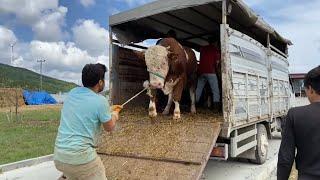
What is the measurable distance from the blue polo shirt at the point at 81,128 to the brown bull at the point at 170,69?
3.19m

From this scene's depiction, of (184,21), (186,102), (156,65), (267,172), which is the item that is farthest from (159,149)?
(184,21)

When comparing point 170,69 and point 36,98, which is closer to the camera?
point 170,69

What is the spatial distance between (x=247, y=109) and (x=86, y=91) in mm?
4320

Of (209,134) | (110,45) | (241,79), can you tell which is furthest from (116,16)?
(209,134)

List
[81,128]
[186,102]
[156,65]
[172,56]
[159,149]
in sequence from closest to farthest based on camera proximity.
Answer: [81,128]
[159,149]
[156,65]
[172,56]
[186,102]

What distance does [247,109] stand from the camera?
25.5 ft

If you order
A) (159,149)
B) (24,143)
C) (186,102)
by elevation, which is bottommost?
(24,143)

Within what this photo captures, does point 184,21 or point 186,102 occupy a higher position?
point 184,21

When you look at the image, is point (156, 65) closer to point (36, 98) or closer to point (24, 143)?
point (24, 143)

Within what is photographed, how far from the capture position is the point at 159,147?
6262mm

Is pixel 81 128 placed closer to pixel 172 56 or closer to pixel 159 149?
pixel 159 149

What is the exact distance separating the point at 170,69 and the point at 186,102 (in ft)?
6.85

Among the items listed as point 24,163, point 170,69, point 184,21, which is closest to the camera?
point 170,69

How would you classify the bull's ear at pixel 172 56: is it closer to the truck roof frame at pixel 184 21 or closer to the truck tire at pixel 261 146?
the truck roof frame at pixel 184 21
